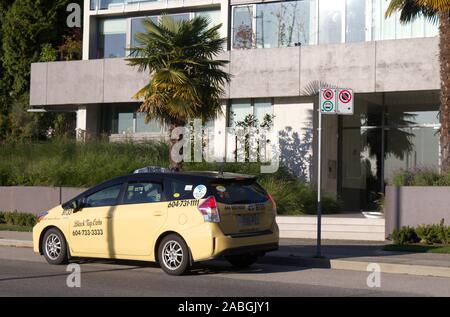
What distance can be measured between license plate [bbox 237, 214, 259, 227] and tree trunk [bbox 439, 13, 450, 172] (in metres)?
7.90

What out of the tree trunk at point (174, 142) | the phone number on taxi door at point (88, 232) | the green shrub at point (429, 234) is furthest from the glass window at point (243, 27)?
the phone number on taxi door at point (88, 232)

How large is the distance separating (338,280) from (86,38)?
20.9m

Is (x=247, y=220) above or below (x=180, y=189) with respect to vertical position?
below

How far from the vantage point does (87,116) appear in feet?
93.9

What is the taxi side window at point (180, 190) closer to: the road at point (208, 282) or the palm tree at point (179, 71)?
the road at point (208, 282)

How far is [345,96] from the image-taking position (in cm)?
1327

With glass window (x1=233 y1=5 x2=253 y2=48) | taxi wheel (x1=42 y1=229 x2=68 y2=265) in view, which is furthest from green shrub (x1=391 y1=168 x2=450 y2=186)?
glass window (x1=233 y1=5 x2=253 y2=48)

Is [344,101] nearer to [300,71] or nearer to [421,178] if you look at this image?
[421,178]

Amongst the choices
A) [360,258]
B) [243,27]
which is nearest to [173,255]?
[360,258]

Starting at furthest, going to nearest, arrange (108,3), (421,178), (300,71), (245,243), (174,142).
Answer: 1. (108,3)
2. (300,71)
3. (174,142)
4. (421,178)
5. (245,243)

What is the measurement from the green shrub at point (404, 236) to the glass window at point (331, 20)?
32.8ft

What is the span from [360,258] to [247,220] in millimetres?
2944

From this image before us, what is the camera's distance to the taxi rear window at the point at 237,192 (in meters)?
11.3
